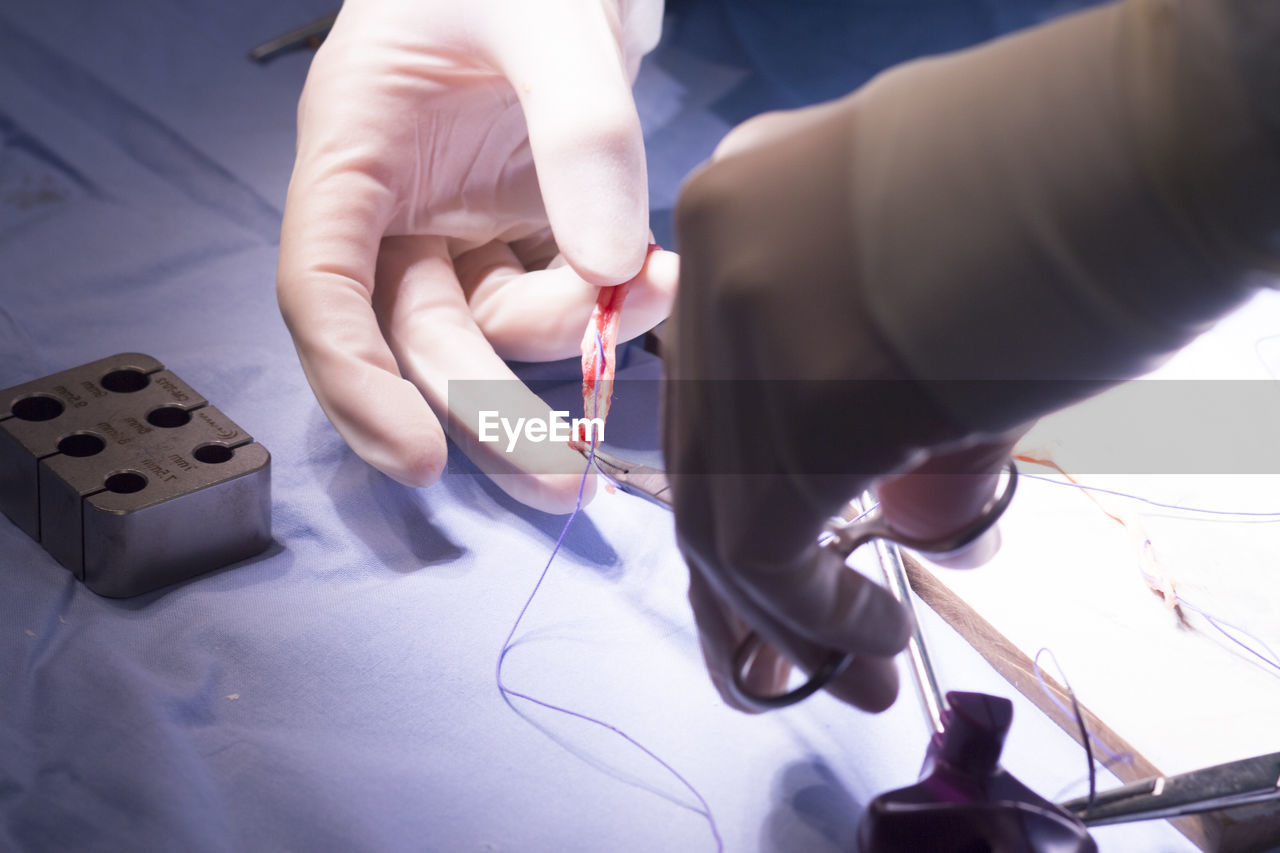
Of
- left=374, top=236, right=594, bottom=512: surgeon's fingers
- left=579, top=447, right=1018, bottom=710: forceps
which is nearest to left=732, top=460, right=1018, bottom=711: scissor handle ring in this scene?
left=579, top=447, right=1018, bottom=710: forceps

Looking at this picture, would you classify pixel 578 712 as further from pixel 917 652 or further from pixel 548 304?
pixel 548 304

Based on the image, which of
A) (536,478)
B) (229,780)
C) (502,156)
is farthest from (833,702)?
(502,156)

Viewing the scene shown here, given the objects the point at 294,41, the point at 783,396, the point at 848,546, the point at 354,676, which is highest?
the point at 783,396

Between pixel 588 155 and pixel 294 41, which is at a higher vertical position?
pixel 588 155

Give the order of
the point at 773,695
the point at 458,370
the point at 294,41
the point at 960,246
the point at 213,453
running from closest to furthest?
the point at 960,246 → the point at 773,695 → the point at 213,453 → the point at 458,370 → the point at 294,41

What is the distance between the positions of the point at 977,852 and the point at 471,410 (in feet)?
1.69

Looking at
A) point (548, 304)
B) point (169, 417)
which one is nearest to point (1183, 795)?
point (548, 304)

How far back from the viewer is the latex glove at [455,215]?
2.73 ft

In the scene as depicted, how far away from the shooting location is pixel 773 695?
1.80ft

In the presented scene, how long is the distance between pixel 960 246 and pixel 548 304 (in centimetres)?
62

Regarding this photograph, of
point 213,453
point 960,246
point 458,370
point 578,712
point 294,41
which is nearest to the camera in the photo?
point 960,246

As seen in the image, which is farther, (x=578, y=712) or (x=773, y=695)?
(x=578, y=712)

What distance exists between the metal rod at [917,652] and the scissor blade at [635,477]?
0.62 feet

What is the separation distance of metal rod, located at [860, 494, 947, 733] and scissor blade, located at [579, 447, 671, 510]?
0.19 m
